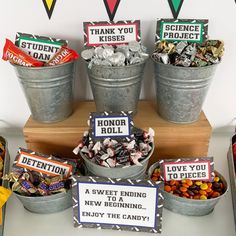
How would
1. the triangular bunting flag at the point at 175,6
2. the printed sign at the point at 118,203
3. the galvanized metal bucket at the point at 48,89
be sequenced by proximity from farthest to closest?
the triangular bunting flag at the point at 175,6
the galvanized metal bucket at the point at 48,89
the printed sign at the point at 118,203

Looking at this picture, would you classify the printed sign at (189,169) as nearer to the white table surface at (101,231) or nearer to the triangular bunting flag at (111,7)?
the white table surface at (101,231)

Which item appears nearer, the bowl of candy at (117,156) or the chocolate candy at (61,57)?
the bowl of candy at (117,156)

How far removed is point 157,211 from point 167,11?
2.12 feet

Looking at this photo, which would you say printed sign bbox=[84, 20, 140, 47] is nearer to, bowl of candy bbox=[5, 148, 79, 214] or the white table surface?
bowl of candy bbox=[5, 148, 79, 214]

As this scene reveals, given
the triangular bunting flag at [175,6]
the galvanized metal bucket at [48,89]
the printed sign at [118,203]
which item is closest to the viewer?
the printed sign at [118,203]

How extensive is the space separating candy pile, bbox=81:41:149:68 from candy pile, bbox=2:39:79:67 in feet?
0.19

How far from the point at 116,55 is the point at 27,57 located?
0.27 metres

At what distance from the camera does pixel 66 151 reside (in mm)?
1088

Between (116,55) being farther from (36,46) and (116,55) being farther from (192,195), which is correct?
(192,195)

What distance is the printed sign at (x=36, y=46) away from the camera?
99 centimetres

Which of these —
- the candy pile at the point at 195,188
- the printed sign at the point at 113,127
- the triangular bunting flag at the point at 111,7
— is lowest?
the candy pile at the point at 195,188

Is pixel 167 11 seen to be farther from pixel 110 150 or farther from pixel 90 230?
pixel 90 230

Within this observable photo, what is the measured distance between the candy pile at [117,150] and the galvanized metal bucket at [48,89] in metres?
0.17

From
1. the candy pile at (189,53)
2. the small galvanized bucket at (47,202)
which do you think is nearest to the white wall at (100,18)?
the candy pile at (189,53)
